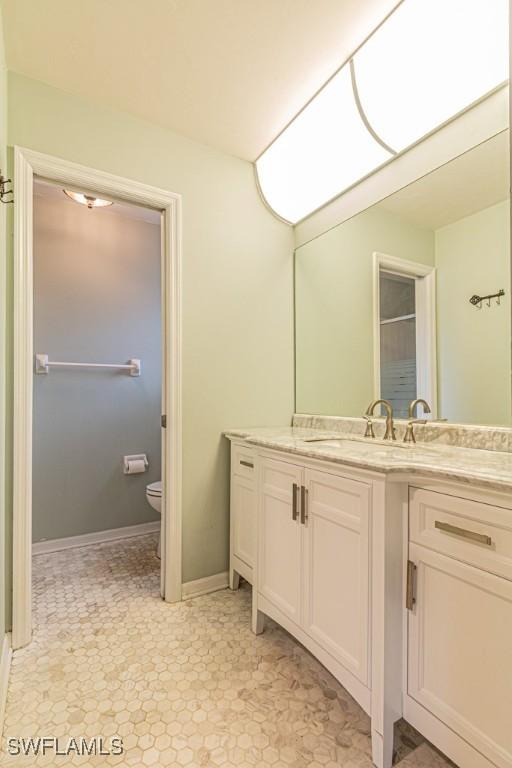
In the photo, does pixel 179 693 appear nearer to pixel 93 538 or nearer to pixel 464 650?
pixel 464 650

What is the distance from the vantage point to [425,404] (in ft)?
5.19

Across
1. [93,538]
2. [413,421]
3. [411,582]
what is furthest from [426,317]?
[93,538]

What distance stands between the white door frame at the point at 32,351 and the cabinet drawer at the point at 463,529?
119cm

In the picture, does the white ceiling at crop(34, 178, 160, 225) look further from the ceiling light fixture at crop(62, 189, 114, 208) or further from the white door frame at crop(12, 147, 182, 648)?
the white door frame at crop(12, 147, 182, 648)

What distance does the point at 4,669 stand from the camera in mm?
1284

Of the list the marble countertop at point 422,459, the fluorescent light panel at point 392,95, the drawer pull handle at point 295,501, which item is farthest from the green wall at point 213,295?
the drawer pull handle at point 295,501

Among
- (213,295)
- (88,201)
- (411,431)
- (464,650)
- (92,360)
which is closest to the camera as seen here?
(464,650)

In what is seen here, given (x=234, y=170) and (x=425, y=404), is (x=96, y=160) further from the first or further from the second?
(x=425, y=404)

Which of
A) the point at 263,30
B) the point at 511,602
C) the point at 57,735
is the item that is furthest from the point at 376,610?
the point at 263,30

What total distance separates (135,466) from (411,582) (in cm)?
219

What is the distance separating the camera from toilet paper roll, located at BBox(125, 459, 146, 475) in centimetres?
274

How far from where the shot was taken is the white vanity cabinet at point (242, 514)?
5.83 ft

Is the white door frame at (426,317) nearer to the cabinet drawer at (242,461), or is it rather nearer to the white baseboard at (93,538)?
the cabinet drawer at (242,461)

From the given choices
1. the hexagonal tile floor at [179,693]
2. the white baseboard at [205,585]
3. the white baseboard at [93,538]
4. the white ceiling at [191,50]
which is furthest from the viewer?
the white baseboard at [93,538]
